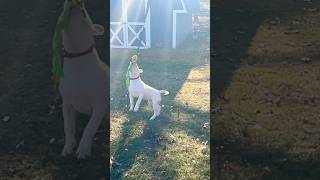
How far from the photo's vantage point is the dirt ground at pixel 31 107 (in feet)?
8.11

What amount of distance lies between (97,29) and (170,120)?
1.82 ft

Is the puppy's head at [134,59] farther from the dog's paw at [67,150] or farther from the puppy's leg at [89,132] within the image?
the dog's paw at [67,150]

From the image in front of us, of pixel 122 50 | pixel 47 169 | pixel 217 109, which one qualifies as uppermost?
pixel 122 50

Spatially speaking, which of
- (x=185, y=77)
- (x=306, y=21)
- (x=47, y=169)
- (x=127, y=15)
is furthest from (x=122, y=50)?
(x=306, y=21)

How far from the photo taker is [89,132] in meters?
2.47

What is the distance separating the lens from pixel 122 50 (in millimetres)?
2410

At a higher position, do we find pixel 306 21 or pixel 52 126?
pixel 306 21

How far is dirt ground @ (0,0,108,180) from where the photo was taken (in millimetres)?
2473

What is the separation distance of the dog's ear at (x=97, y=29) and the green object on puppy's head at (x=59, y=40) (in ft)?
0.38

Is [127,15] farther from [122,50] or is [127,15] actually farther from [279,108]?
[279,108]

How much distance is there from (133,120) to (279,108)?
27.3 inches

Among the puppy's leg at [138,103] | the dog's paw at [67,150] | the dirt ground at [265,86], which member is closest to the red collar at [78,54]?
the puppy's leg at [138,103]

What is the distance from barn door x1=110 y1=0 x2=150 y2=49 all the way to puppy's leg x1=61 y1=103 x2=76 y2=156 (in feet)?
1.24

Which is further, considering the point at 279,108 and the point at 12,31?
the point at 12,31
